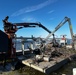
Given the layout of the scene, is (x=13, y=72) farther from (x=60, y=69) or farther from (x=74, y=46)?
(x=74, y=46)

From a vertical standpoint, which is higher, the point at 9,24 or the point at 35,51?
the point at 9,24

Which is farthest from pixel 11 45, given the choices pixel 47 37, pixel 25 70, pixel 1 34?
pixel 47 37

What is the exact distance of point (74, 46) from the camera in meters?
20.0

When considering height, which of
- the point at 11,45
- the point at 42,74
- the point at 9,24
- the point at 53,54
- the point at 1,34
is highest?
the point at 9,24

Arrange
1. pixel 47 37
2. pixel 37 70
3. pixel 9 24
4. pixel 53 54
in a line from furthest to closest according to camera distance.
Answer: pixel 47 37
pixel 53 54
pixel 9 24
pixel 37 70

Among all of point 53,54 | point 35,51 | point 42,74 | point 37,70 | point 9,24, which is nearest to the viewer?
point 42,74

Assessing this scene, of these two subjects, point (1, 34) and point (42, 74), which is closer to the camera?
point (42, 74)

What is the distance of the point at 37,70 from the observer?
1004 centimetres

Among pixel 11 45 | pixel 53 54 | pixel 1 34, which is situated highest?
pixel 1 34

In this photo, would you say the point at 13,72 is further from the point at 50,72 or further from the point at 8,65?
the point at 50,72

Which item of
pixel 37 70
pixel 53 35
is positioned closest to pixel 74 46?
pixel 53 35

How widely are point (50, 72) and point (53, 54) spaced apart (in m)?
3.96

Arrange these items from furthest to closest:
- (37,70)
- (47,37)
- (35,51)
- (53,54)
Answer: (47,37) → (35,51) → (53,54) → (37,70)

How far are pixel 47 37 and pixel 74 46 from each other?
14.4ft
